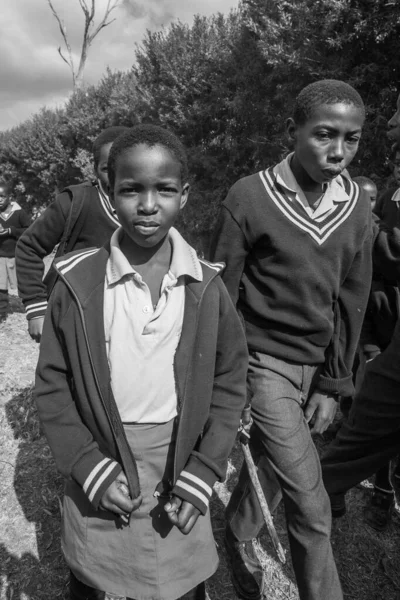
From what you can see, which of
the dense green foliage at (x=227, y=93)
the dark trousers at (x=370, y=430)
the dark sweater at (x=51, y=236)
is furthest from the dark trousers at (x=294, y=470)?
the dense green foliage at (x=227, y=93)

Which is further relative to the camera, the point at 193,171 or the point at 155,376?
the point at 193,171

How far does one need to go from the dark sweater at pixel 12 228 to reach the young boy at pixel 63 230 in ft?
12.8

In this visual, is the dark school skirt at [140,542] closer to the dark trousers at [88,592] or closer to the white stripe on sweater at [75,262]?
the dark trousers at [88,592]

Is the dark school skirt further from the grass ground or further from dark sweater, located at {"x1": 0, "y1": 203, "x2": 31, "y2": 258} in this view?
dark sweater, located at {"x1": 0, "y1": 203, "x2": 31, "y2": 258}

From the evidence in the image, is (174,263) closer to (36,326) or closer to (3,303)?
(36,326)

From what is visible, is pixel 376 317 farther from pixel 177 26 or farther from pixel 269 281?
pixel 177 26

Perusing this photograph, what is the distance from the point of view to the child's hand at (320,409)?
2.14 m

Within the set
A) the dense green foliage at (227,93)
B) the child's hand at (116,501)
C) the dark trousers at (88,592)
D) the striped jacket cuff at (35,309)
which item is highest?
the dense green foliage at (227,93)

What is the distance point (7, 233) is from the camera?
6.45 m

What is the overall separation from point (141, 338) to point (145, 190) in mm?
477

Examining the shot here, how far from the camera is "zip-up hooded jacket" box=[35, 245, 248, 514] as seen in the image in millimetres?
1443

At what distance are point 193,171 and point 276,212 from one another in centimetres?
945

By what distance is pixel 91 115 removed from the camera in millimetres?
15023

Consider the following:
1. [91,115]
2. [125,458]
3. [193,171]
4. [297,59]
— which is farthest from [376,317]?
[91,115]
